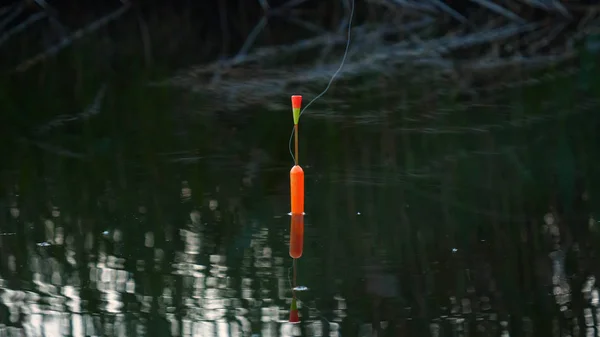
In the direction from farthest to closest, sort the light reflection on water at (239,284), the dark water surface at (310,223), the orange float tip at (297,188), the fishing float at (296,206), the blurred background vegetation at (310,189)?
1. the orange float tip at (297,188)
2. the fishing float at (296,206)
3. the blurred background vegetation at (310,189)
4. the dark water surface at (310,223)
5. the light reflection on water at (239,284)

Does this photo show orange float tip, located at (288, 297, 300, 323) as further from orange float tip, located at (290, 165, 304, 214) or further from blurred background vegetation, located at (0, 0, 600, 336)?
orange float tip, located at (290, 165, 304, 214)

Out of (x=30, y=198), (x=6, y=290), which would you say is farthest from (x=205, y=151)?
(x=6, y=290)

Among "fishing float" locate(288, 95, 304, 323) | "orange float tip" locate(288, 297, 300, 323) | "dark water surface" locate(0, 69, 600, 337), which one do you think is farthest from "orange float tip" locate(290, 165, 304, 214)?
"orange float tip" locate(288, 297, 300, 323)

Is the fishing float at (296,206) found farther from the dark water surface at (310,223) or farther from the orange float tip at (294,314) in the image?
the orange float tip at (294,314)

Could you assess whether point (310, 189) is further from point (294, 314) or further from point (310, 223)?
point (294, 314)

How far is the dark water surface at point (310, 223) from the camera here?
20.2 feet

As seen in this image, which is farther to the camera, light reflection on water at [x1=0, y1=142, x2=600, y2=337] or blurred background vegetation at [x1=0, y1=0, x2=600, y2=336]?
blurred background vegetation at [x1=0, y1=0, x2=600, y2=336]

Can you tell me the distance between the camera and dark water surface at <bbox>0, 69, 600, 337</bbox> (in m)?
6.16

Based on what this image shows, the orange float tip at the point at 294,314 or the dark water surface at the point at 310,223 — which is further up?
the dark water surface at the point at 310,223

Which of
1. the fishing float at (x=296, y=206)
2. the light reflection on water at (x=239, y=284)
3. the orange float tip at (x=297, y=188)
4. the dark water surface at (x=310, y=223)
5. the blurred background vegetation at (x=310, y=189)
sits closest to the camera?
the light reflection on water at (x=239, y=284)

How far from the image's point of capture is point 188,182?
9.51 metres

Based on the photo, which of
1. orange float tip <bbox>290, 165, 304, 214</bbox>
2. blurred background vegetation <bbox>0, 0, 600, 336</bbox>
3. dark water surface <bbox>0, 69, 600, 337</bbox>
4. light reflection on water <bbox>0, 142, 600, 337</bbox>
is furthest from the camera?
orange float tip <bbox>290, 165, 304, 214</bbox>

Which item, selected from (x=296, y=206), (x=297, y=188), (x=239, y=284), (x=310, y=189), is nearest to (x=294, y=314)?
(x=239, y=284)

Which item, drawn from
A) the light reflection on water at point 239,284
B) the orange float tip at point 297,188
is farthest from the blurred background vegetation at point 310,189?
the orange float tip at point 297,188
